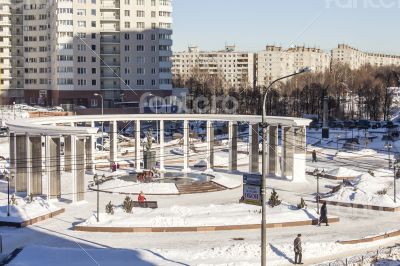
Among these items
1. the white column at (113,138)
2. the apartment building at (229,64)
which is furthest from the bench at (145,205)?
the apartment building at (229,64)

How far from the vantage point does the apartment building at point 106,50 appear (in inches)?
3135

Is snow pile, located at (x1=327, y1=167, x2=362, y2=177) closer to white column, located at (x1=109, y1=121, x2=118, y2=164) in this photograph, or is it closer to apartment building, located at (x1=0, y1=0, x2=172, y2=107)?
white column, located at (x1=109, y1=121, x2=118, y2=164)

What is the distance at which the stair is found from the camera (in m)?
35.2

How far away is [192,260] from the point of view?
20844 mm

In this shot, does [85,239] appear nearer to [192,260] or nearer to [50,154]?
[192,260]

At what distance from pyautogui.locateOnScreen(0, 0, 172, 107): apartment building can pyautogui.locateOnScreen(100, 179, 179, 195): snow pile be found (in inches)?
Result: 1818

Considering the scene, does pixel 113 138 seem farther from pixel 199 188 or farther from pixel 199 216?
pixel 199 216

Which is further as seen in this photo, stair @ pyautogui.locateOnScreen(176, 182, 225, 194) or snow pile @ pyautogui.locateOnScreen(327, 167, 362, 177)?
snow pile @ pyautogui.locateOnScreen(327, 167, 362, 177)

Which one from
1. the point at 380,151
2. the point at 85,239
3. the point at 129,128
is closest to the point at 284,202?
the point at 85,239

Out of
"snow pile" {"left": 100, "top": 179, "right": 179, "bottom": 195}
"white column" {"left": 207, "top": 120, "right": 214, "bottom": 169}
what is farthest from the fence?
"white column" {"left": 207, "top": 120, "right": 214, "bottom": 169}

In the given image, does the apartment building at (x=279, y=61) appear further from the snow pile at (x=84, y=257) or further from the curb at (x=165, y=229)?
the snow pile at (x=84, y=257)

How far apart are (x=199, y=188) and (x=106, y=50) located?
4946 cm

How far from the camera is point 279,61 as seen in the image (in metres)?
161

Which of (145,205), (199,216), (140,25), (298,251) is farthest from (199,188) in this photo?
(140,25)
